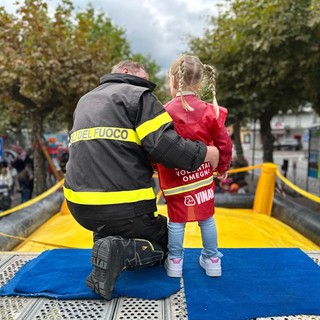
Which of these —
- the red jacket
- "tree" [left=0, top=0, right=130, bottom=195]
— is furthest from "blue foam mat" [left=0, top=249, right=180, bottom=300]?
"tree" [left=0, top=0, right=130, bottom=195]

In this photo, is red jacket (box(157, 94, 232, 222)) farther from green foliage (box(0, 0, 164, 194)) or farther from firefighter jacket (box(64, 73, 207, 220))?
green foliage (box(0, 0, 164, 194))

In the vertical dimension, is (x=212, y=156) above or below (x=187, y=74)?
below

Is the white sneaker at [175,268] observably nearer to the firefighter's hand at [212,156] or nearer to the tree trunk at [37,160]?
the firefighter's hand at [212,156]

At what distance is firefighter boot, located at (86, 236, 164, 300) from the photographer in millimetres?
2109

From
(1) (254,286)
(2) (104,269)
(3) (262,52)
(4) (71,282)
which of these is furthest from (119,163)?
(3) (262,52)

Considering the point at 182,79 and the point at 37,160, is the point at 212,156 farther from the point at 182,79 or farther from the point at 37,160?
the point at 37,160

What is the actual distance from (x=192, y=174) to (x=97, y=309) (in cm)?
106

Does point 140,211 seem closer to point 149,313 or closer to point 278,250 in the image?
point 149,313

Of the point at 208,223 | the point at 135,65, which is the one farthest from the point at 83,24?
the point at 208,223

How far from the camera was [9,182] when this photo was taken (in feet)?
32.9

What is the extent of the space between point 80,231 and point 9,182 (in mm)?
6239

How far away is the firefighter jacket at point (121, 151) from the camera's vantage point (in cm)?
222

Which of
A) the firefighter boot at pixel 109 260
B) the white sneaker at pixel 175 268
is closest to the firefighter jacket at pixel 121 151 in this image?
the firefighter boot at pixel 109 260

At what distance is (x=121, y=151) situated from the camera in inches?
89.6
